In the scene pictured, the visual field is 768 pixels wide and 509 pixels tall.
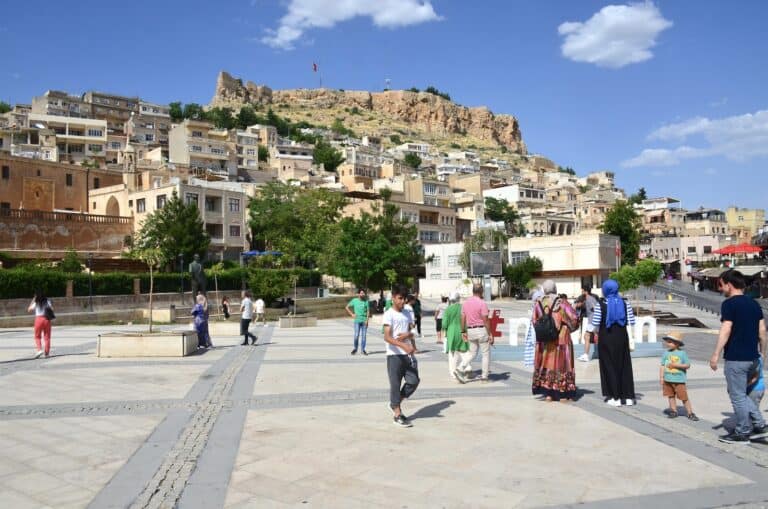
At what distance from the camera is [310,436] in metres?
6.44

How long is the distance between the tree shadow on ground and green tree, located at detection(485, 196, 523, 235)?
69086 mm

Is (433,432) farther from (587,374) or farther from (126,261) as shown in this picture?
(126,261)

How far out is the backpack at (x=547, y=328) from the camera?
8125mm

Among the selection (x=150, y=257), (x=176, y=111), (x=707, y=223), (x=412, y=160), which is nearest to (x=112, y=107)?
(x=176, y=111)

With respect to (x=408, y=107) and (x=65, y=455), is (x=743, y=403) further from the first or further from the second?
(x=408, y=107)

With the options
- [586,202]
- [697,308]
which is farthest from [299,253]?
[586,202]

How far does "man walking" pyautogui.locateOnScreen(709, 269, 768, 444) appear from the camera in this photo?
20.0ft

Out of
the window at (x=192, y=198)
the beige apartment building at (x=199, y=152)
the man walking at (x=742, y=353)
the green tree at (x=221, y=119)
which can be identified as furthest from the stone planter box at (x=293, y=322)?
the green tree at (x=221, y=119)

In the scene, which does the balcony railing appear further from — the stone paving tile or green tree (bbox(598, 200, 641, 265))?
green tree (bbox(598, 200, 641, 265))

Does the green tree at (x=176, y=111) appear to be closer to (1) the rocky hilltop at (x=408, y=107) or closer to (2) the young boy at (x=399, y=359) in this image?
(1) the rocky hilltop at (x=408, y=107)

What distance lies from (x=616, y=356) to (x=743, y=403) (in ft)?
6.80

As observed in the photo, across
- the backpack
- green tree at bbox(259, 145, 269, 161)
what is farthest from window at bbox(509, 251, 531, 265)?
green tree at bbox(259, 145, 269, 161)

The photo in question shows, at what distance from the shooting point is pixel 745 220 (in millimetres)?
100812

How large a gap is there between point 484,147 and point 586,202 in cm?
8457
